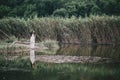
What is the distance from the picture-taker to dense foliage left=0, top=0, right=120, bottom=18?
4769 centimetres

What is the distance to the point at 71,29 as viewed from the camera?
35812mm

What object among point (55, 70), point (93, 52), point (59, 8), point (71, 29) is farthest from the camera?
point (59, 8)

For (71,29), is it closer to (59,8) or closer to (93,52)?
(93,52)

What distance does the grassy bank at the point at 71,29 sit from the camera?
34.7 metres

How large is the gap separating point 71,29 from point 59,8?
15.2m

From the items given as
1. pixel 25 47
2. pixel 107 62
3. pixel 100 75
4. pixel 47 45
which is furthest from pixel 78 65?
pixel 47 45

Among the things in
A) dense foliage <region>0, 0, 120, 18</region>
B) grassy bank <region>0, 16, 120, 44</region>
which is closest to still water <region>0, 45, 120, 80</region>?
grassy bank <region>0, 16, 120, 44</region>

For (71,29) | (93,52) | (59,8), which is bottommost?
(93,52)

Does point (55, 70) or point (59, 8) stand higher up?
point (59, 8)

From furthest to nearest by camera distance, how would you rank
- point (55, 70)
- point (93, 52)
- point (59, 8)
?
point (59, 8) < point (93, 52) < point (55, 70)

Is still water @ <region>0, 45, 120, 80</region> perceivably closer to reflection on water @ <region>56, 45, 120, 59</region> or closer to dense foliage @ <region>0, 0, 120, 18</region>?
reflection on water @ <region>56, 45, 120, 59</region>

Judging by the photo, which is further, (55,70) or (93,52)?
(93,52)

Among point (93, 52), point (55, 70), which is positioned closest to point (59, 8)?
point (93, 52)

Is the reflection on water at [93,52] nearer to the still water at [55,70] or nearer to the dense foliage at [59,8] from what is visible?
the still water at [55,70]
